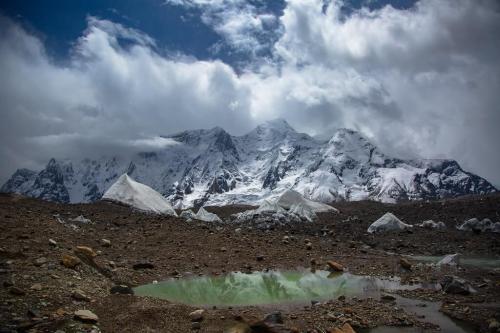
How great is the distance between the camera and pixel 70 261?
48.5 feet

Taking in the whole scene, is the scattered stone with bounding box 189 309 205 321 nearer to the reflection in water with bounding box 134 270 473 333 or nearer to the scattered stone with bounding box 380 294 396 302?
the reflection in water with bounding box 134 270 473 333

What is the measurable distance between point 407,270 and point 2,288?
17.2 meters

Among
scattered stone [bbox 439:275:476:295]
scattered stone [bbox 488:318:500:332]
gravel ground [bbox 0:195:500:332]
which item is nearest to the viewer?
scattered stone [bbox 488:318:500:332]

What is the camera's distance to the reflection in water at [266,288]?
1564 centimetres

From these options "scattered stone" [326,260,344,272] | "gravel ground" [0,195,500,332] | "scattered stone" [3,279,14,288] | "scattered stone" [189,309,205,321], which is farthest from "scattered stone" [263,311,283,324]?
"scattered stone" [326,260,344,272]

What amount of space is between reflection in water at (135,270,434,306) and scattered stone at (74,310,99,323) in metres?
4.27

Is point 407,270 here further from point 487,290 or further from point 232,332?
point 232,332

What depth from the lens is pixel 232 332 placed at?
10719 millimetres

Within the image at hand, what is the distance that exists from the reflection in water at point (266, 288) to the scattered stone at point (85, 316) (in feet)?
14.0

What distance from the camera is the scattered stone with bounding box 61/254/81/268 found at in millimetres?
14641

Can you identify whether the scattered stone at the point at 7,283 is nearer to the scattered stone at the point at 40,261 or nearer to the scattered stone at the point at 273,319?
the scattered stone at the point at 40,261

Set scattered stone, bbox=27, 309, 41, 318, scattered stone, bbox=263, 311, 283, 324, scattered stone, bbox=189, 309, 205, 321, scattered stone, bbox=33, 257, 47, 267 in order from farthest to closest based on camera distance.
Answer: scattered stone, bbox=33, 257, 47, 267 → scattered stone, bbox=189, 309, 205, 321 → scattered stone, bbox=263, 311, 283, 324 → scattered stone, bbox=27, 309, 41, 318

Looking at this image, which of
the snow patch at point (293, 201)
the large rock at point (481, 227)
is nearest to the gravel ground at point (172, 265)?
the large rock at point (481, 227)

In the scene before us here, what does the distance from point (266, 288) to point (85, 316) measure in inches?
326
